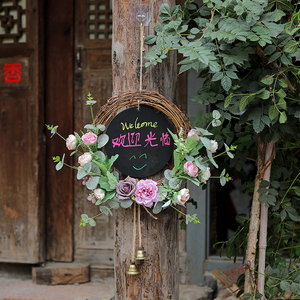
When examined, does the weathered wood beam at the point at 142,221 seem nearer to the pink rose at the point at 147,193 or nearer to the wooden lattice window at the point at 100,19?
the pink rose at the point at 147,193

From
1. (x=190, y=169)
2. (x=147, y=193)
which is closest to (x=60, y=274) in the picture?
(x=147, y=193)

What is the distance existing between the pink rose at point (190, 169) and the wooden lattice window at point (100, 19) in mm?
2236

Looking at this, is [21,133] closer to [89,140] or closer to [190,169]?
[89,140]

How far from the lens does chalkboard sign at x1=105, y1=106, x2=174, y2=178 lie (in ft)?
5.67

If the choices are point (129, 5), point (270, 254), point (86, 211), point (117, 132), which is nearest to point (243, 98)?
point (117, 132)

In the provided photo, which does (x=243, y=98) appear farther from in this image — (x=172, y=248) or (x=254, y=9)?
(x=172, y=248)

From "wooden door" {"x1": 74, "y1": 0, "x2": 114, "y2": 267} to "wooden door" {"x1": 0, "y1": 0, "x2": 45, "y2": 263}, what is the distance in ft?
1.17

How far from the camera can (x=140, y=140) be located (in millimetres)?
1729

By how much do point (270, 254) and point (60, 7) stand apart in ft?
9.65

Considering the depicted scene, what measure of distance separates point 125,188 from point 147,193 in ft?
0.36

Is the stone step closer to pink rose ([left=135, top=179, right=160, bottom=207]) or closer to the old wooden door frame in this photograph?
the old wooden door frame

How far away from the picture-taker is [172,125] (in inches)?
70.8

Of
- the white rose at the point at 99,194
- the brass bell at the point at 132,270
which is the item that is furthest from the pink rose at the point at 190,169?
the brass bell at the point at 132,270

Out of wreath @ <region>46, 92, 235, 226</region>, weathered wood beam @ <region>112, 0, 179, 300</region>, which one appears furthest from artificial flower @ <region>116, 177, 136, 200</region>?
weathered wood beam @ <region>112, 0, 179, 300</region>
